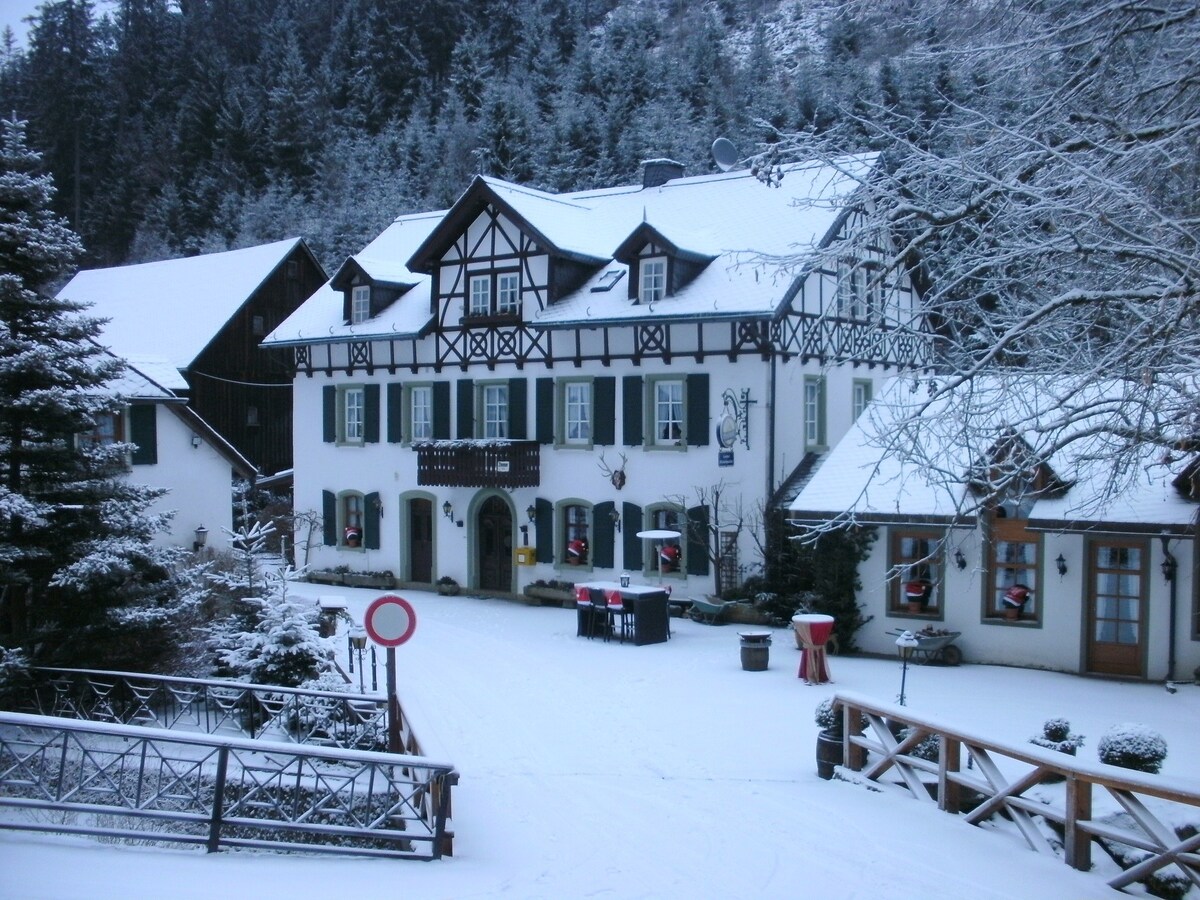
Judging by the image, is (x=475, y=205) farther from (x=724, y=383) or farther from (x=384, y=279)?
(x=724, y=383)

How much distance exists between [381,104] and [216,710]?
55.2 metres

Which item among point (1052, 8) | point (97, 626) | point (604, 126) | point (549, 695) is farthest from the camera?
point (604, 126)

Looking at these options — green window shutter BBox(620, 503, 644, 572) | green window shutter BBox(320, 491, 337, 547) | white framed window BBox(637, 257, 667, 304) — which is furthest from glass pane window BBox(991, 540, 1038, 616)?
green window shutter BBox(320, 491, 337, 547)

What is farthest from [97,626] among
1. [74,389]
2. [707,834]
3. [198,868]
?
[707,834]

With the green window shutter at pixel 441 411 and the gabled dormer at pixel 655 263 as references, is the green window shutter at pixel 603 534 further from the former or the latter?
the green window shutter at pixel 441 411

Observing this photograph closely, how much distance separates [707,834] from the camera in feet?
31.0

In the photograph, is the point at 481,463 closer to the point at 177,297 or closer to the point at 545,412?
the point at 545,412

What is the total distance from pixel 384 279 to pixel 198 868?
2187 centimetres

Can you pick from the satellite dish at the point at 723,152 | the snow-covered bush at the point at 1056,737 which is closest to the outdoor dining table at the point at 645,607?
the satellite dish at the point at 723,152

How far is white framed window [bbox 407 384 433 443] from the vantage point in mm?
27219

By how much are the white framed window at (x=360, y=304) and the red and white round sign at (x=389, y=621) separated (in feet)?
62.8

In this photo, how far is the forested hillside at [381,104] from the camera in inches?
1944

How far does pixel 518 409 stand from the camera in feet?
83.6

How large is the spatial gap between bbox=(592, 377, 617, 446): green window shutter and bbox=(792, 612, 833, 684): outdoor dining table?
8.42 metres
